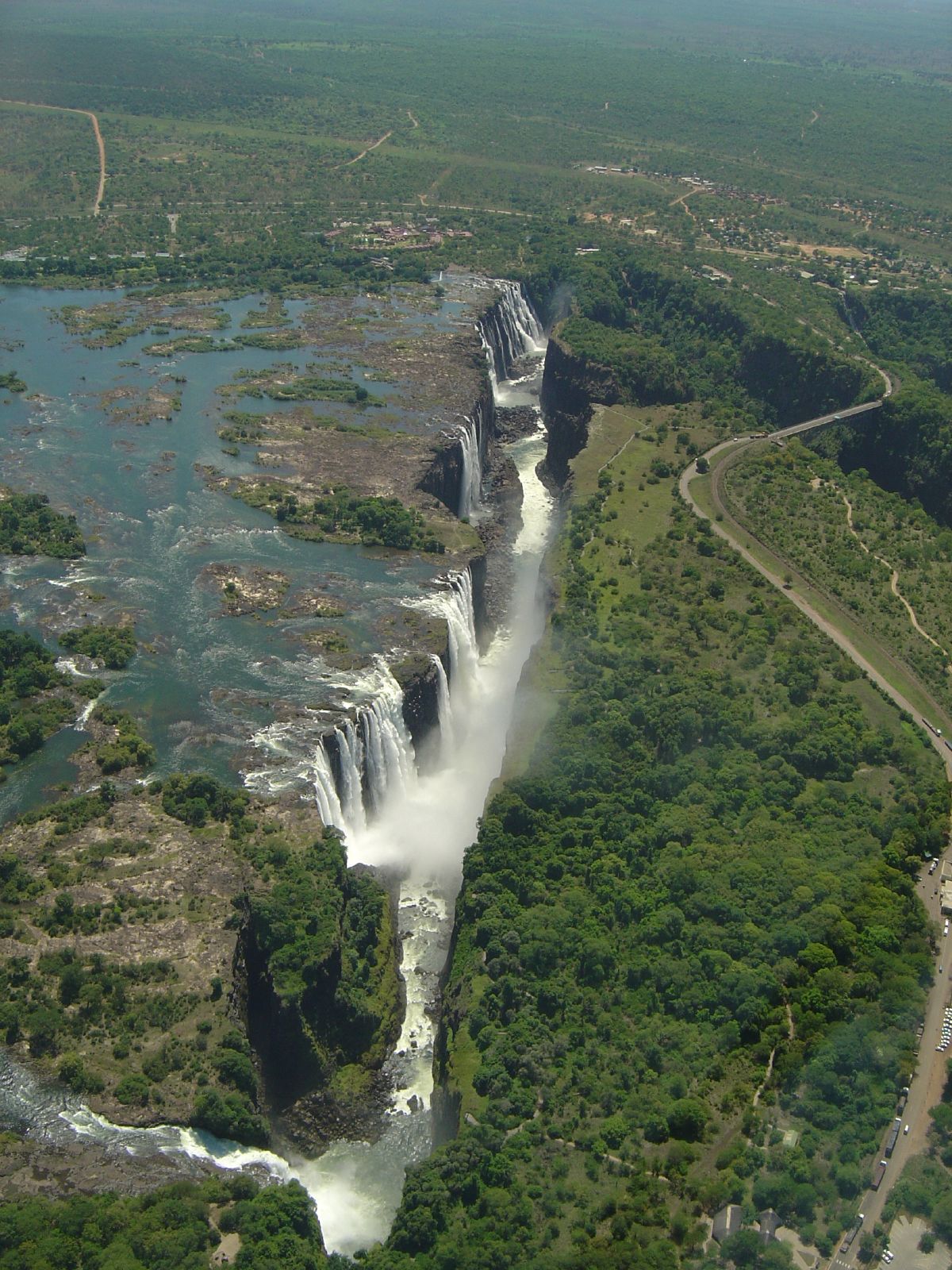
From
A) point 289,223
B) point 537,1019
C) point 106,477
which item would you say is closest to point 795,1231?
point 537,1019

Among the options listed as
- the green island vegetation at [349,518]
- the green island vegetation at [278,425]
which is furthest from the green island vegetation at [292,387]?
the green island vegetation at [349,518]

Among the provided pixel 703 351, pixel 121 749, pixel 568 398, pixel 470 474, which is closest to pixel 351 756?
pixel 121 749

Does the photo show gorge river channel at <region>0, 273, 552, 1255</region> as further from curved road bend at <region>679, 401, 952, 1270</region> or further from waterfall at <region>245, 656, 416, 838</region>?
curved road bend at <region>679, 401, 952, 1270</region>

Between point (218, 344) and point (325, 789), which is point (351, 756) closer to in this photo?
point (325, 789)

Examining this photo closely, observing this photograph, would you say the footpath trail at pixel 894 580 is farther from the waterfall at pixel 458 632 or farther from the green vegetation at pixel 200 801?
the green vegetation at pixel 200 801

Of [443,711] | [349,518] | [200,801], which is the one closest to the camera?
[200,801]

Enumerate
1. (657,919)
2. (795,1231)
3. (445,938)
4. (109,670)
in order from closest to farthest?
(795,1231), (657,919), (445,938), (109,670)

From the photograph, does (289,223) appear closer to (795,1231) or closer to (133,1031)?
(133,1031)

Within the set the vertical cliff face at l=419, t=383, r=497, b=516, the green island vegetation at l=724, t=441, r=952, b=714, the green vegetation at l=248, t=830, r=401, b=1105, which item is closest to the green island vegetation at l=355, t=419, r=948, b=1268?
the green vegetation at l=248, t=830, r=401, b=1105
